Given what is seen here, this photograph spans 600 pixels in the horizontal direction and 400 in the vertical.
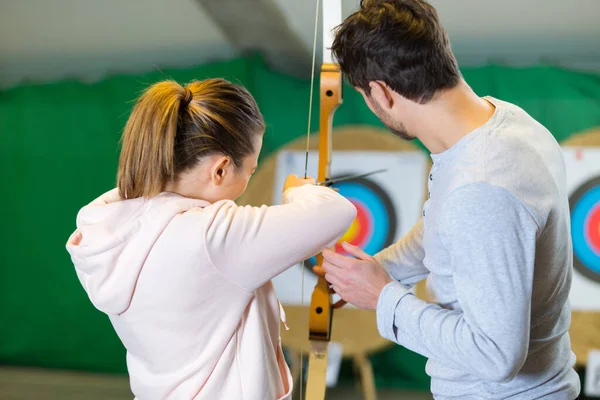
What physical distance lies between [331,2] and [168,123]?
1.56ft

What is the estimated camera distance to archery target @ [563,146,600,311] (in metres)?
2.18

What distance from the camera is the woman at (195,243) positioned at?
84 centimetres

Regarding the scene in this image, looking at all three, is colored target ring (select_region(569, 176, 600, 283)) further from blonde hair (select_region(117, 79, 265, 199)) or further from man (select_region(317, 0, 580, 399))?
blonde hair (select_region(117, 79, 265, 199))

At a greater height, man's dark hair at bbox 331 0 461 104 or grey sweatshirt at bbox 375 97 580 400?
man's dark hair at bbox 331 0 461 104

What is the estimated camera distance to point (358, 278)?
0.93m

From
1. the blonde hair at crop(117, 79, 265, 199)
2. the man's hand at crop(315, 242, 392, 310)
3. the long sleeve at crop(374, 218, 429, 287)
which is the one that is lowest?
the long sleeve at crop(374, 218, 429, 287)

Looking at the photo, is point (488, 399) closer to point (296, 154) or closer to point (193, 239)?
point (193, 239)

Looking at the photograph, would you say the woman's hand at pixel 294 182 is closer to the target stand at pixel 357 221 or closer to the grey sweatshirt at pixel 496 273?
the grey sweatshirt at pixel 496 273

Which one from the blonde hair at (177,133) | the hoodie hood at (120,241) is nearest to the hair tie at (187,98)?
the blonde hair at (177,133)

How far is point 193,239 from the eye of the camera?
83cm

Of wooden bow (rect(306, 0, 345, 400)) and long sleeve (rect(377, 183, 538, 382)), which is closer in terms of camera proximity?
long sleeve (rect(377, 183, 538, 382))

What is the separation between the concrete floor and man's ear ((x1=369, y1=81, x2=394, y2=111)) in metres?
1.56

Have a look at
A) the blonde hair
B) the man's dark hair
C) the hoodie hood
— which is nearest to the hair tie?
the blonde hair

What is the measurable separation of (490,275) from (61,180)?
2050mm
